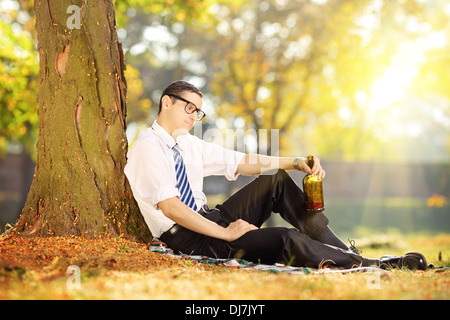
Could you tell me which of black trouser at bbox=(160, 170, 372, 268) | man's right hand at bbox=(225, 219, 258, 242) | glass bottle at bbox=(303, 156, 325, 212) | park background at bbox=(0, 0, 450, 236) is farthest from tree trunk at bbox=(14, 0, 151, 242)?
park background at bbox=(0, 0, 450, 236)

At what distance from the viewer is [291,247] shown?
4.13 meters

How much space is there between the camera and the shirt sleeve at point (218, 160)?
508 cm

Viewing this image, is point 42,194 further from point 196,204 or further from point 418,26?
point 418,26

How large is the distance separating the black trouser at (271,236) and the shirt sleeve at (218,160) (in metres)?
0.35

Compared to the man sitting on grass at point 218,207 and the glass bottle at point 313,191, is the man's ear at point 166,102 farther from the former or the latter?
the glass bottle at point 313,191

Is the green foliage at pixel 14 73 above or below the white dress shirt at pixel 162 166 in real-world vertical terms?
above

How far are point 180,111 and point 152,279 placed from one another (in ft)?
5.83

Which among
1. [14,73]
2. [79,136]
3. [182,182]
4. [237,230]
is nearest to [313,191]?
[237,230]

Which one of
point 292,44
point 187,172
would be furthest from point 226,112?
point 187,172

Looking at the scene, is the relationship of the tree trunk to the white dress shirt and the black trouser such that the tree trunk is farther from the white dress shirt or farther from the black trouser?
the black trouser

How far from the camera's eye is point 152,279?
3.44m

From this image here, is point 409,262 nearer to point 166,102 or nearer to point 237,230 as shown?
point 237,230

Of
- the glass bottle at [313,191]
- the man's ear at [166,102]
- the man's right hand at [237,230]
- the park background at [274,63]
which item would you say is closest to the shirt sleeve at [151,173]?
the man's ear at [166,102]

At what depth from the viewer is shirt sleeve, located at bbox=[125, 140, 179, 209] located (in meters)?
4.14
